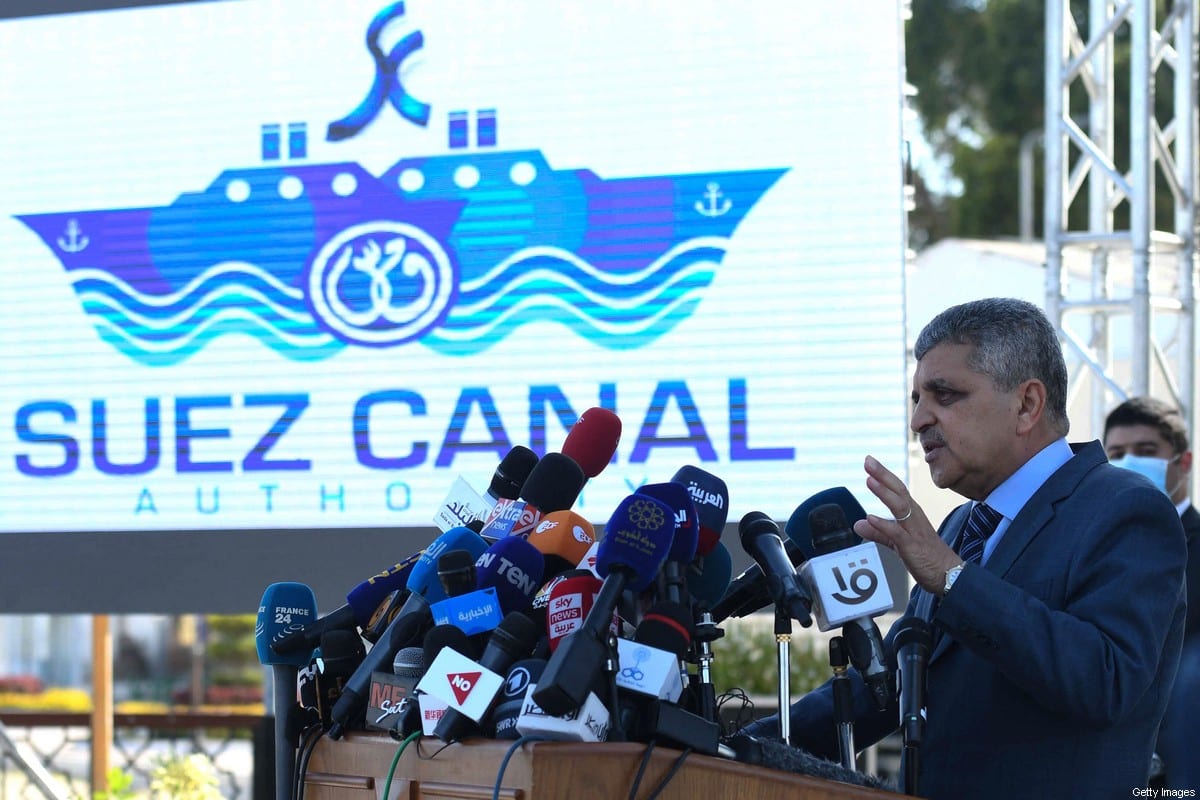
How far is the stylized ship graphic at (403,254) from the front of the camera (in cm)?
472

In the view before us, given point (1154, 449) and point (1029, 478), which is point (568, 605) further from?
point (1154, 449)

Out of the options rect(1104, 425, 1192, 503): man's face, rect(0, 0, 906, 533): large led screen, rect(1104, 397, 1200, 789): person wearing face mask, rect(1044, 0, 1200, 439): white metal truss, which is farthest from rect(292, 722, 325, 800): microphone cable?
rect(1044, 0, 1200, 439): white metal truss

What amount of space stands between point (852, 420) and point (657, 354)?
701 millimetres

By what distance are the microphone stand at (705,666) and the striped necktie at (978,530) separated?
0.61 m

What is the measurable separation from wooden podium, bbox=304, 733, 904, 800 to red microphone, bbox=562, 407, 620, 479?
69 cm

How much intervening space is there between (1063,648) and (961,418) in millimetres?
423

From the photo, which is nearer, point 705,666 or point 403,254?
point 705,666

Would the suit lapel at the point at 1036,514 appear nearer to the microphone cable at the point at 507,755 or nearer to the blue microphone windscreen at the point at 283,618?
the microphone cable at the point at 507,755

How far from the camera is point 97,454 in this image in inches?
197

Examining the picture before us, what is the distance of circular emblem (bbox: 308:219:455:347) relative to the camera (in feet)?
16.1

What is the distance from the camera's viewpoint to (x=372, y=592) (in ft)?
7.38

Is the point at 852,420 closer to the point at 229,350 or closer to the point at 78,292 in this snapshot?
the point at 229,350

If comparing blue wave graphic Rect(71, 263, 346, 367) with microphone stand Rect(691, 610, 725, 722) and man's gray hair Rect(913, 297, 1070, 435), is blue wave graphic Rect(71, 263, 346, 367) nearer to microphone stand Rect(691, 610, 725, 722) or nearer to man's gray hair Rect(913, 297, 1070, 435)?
man's gray hair Rect(913, 297, 1070, 435)

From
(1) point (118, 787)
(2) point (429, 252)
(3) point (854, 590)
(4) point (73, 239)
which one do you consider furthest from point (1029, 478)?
(1) point (118, 787)
